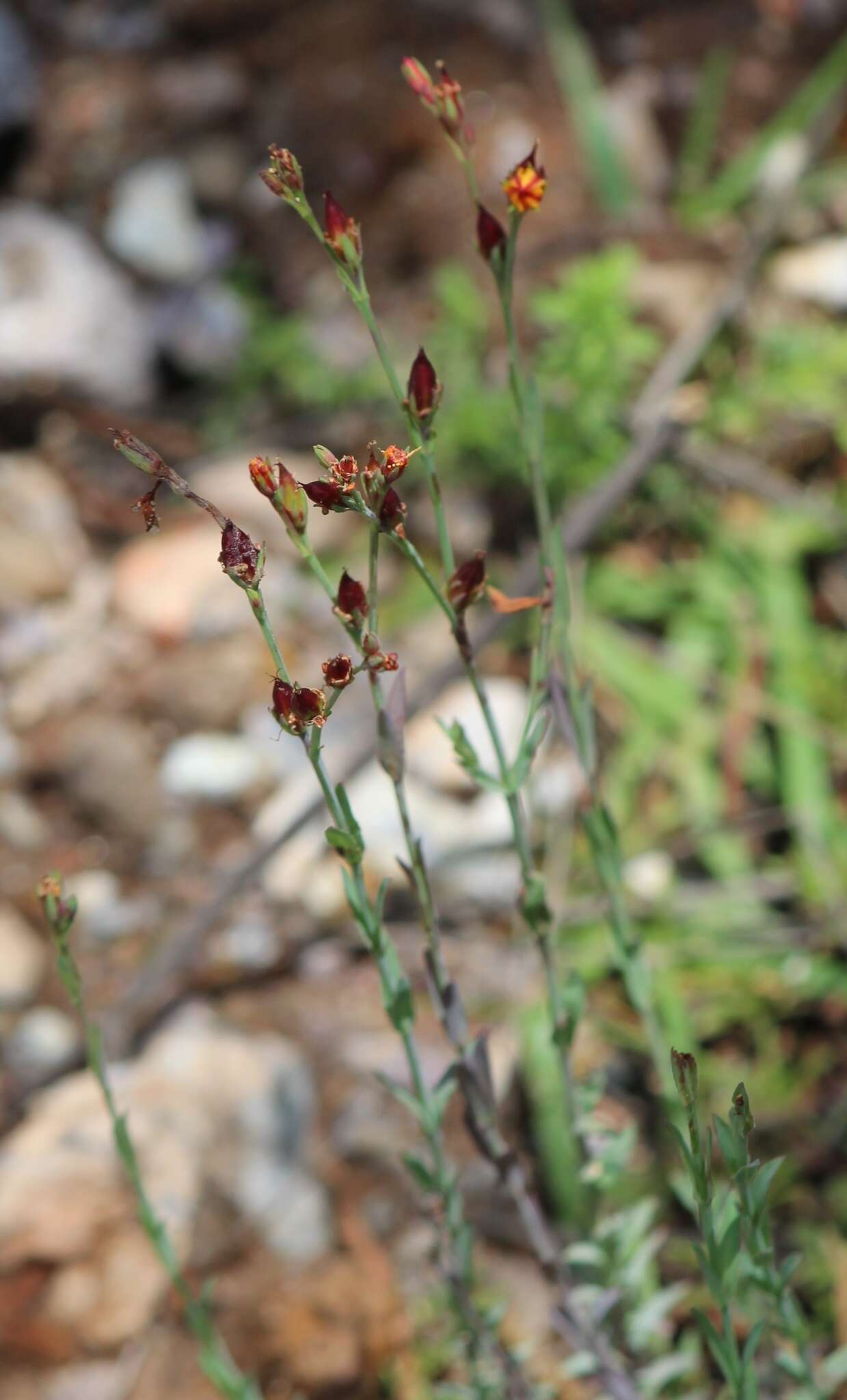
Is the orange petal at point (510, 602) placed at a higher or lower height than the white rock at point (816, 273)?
lower

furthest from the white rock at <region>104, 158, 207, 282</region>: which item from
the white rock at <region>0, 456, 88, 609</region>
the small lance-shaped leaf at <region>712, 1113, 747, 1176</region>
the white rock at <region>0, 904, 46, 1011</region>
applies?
the small lance-shaped leaf at <region>712, 1113, 747, 1176</region>

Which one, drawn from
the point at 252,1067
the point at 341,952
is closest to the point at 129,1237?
the point at 252,1067

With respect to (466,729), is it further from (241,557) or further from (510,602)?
(241,557)

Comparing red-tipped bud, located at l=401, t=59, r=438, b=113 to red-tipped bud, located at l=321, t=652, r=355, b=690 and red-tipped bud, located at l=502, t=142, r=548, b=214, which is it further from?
red-tipped bud, located at l=321, t=652, r=355, b=690

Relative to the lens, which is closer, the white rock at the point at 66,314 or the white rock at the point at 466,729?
the white rock at the point at 466,729

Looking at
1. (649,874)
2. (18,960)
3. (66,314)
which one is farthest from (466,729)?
(66,314)

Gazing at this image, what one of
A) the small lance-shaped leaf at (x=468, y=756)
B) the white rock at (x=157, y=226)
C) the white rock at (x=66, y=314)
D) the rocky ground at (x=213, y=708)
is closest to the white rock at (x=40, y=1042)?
the rocky ground at (x=213, y=708)

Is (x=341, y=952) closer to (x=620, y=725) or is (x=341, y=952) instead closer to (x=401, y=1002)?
(x=620, y=725)

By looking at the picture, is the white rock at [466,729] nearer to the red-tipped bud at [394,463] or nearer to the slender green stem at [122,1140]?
the slender green stem at [122,1140]
